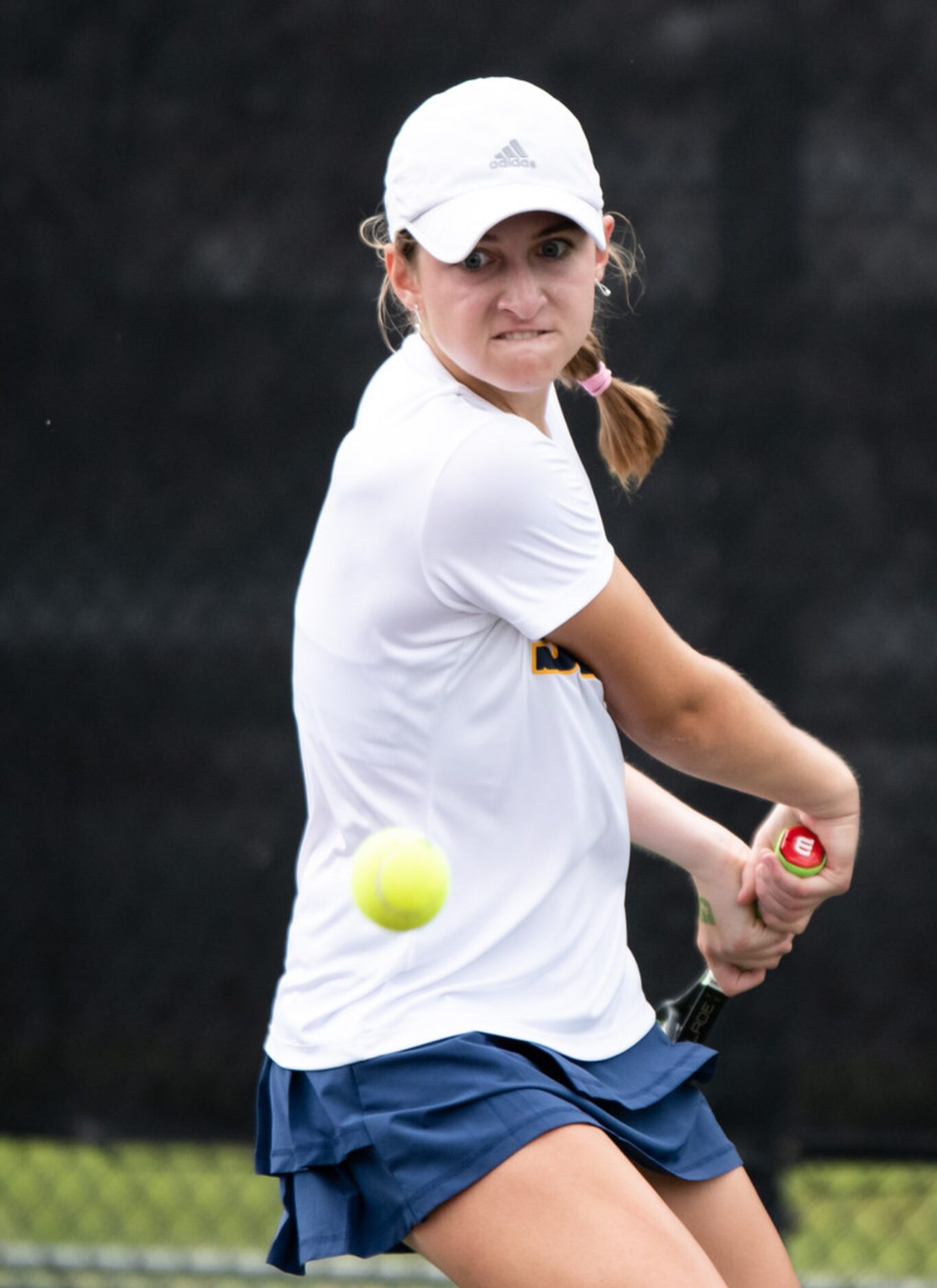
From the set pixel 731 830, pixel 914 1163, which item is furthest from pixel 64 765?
pixel 914 1163

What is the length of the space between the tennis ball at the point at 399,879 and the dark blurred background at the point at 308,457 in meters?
1.47

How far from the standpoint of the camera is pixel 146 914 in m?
3.05

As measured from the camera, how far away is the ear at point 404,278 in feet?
5.82

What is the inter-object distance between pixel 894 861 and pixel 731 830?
284mm

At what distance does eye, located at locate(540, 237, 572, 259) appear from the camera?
1.70 metres

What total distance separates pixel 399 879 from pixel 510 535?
336 millimetres

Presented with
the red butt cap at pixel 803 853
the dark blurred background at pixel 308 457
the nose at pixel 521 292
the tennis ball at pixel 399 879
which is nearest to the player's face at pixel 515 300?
the nose at pixel 521 292

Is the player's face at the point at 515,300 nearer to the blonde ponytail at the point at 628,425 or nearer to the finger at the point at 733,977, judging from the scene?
the blonde ponytail at the point at 628,425

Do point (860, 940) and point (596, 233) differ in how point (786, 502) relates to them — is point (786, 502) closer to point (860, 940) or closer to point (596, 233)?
point (860, 940)

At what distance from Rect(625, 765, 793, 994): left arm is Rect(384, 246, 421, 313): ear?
62 cm

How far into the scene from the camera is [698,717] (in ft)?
5.65

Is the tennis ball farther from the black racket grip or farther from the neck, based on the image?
the black racket grip

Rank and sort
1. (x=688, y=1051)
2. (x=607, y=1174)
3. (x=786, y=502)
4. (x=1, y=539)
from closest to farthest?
(x=607, y=1174) < (x=688, y=1051) < (x=786, y=502) < (x=1, y=539)

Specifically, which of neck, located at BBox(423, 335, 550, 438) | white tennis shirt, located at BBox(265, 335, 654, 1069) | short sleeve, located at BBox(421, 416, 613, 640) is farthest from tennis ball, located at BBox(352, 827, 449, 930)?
neck, located at BBox(423, 335, 550, 438)
